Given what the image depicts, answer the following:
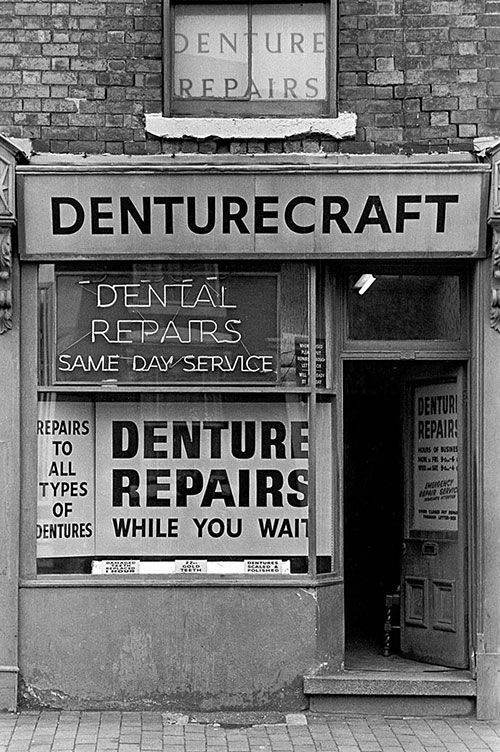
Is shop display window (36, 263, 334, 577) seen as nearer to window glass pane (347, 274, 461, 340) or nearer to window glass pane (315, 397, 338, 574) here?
window glass pane (315, 397, 338, 574)

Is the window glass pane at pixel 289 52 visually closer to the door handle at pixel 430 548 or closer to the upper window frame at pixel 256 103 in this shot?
the upper window frame at pixel 256 103

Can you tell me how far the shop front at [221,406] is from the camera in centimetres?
890

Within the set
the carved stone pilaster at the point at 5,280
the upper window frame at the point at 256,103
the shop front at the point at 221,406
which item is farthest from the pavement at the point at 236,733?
the upper window frame at the point at 256,103

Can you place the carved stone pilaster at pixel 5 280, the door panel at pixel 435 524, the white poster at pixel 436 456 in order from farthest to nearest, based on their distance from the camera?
the white poster at pixel 436 456, the door panel at pixel 435 524, the carved stone pilaster at pixel 5 280

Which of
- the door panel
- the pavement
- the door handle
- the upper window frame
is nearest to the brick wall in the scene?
the upper window frame

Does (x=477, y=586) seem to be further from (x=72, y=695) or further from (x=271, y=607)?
(x=72, y=695)

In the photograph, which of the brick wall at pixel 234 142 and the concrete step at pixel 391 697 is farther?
the brick wall at pixel 234 142

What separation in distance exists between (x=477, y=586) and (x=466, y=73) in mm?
3766

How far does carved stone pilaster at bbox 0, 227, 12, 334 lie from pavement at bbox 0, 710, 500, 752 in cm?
280

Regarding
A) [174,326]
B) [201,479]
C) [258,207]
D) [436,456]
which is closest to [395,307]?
[436,456]

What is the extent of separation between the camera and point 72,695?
887 centimetres

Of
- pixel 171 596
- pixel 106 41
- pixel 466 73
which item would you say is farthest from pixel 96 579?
pixel 466 73

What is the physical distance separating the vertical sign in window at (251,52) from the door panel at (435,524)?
2532 mm

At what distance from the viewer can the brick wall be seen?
9062 mm
